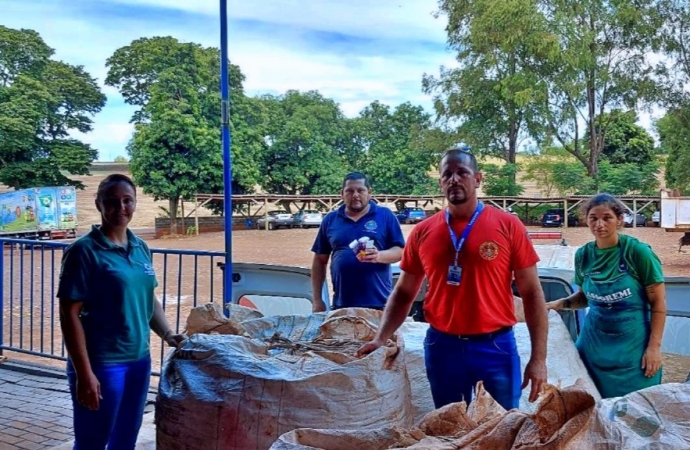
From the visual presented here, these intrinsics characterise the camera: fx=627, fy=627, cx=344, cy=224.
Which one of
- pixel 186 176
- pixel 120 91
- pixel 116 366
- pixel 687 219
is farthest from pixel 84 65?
pixel 116 366

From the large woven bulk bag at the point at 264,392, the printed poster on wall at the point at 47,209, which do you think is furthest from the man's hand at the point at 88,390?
the printed poster on wall at the point at 47,209

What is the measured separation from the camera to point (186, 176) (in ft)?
87.0

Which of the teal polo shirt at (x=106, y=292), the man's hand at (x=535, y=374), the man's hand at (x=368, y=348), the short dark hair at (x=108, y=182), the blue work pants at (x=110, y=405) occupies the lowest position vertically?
the blue work pants at (x=110, y=405)

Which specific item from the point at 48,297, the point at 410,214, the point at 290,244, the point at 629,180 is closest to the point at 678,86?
the point at 629,180

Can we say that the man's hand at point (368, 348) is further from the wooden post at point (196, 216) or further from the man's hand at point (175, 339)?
the wooden post at point (196, 216)

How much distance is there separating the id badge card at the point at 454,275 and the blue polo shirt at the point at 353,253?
120cm

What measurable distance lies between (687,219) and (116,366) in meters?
15.0

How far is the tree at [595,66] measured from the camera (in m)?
18.3

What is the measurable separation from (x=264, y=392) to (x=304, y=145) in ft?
76.7

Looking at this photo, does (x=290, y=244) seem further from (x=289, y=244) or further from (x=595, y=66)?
(x=595, y=66)

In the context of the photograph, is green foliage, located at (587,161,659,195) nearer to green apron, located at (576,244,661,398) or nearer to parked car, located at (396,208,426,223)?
parked car, located at (396,208,426,223)

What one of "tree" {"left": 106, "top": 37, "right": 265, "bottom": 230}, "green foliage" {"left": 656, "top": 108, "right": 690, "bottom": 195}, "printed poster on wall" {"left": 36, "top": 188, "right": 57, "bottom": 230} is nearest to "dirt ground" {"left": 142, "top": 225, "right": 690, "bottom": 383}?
"green foliage" {"left": 656, "top": 108, "right": 690, "bottom": 195}

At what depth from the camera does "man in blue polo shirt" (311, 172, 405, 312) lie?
11.8ft

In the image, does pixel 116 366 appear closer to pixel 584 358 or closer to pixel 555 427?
pixel 555 427
